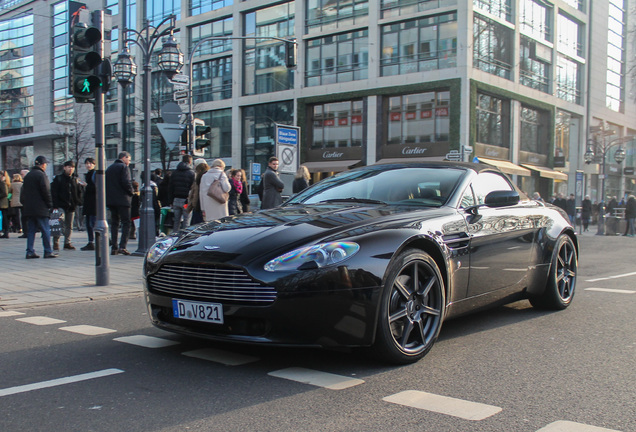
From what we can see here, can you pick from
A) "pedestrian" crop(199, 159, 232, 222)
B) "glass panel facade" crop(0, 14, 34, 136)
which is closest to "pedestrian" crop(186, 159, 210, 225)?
"pedestrian" crop(199, 159, 232, 222)

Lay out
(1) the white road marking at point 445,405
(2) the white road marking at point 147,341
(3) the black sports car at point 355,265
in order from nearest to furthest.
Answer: (1) the white road marking at point 445,405, (3) the black sports car at point 355,265, (2) the white road marking at point 147,341

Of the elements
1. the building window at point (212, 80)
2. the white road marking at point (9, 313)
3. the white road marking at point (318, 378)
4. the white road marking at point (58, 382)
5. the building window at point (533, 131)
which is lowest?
the white road marking at point (9, 313)

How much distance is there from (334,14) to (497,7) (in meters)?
8.75

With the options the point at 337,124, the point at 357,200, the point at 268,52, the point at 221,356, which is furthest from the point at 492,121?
the point at 221,356

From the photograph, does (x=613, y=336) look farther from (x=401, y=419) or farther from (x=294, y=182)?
(x=294, y=182)

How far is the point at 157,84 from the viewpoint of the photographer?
4700cm

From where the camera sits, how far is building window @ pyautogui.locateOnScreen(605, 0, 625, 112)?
47.5 m

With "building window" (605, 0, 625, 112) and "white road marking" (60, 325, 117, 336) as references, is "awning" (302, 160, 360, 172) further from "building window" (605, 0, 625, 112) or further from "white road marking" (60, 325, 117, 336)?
"white road marking" (60, 325, 117, 336)

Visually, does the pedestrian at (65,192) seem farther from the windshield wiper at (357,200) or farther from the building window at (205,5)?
the building window at (205,5)

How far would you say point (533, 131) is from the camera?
38.4 meters

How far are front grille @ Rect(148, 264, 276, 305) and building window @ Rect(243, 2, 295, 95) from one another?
3432cm

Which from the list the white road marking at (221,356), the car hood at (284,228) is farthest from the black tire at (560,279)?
the white road marking at (221,356)

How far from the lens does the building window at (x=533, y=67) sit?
36.5m

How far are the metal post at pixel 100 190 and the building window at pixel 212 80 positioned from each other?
110 feet
